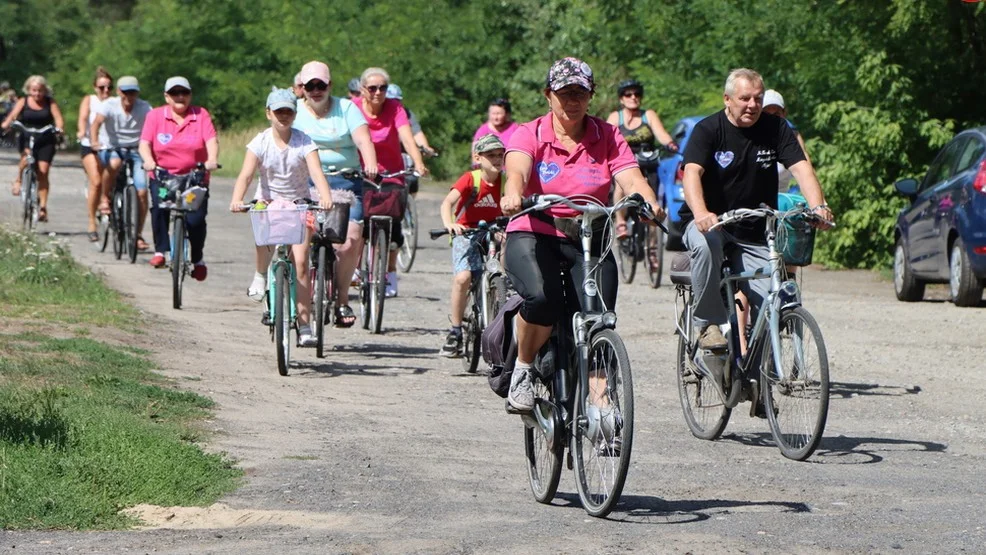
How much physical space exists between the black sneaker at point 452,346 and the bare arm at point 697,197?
387cm

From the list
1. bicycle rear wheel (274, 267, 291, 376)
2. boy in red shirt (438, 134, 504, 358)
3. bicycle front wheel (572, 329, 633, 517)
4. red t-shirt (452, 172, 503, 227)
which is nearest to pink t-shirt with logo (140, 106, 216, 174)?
boy in red shirt (438, 134, 504, 358)

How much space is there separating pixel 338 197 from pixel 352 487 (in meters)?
5.68

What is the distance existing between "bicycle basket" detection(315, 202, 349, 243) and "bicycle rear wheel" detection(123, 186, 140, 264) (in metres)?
6.98

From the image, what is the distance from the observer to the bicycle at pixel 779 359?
8797mm

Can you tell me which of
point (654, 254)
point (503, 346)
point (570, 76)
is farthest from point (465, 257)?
point (654, 254)

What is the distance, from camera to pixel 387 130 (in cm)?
1459

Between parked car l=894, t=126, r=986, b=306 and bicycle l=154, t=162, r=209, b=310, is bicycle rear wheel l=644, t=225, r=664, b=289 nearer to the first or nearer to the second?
parked car l=894, t=126, r=986, b=306

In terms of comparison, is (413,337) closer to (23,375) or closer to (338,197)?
(338,197)

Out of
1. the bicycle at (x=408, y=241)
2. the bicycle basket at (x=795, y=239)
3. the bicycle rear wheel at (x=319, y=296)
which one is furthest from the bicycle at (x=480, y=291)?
the bicycle at (x=408, y=241)

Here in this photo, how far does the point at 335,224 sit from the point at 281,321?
3.90ft

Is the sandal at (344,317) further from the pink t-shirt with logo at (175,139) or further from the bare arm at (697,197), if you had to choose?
the bare arm at (697,197)

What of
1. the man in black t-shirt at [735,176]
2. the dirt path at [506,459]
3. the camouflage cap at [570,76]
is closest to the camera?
the dirt path at [506,459]

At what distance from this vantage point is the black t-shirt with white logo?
942 centimetres

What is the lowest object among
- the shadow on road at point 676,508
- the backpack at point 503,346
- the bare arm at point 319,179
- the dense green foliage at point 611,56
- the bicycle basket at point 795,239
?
the shadow on road at point 676,508
